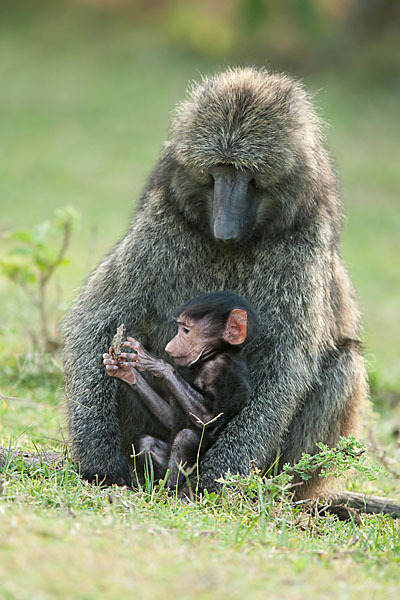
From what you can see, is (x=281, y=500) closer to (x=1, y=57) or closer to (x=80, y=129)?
(x=80, y=129)

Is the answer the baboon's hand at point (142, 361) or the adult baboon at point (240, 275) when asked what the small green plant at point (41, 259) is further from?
the baboon's hand at point (142, 361)

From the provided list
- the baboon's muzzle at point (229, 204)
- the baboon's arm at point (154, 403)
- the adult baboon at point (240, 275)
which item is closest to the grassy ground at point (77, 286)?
the adult baboon at point (240, 275)

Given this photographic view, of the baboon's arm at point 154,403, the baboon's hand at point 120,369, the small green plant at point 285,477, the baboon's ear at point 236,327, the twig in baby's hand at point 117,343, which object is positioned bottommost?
the small green plant at point 285,477

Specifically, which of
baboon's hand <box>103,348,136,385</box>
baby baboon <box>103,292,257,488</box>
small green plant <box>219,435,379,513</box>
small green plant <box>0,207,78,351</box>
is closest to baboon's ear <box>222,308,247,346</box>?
baby baboon <box>103,292,257,488</box>

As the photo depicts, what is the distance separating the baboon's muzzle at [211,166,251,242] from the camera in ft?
12.4

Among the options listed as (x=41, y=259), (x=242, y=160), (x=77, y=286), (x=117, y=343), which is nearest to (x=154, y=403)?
(x=117, y=343)

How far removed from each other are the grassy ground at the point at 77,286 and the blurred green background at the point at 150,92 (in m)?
0.05

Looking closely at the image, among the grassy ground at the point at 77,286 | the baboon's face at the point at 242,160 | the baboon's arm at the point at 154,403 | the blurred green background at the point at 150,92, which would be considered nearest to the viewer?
the grassy ground at the point at 77,286

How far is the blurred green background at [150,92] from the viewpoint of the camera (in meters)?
14.0

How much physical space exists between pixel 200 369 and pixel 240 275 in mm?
516

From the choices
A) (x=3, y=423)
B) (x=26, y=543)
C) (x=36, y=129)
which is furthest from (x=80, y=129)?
(x=26, y=543)

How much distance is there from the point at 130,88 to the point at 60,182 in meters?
5.45

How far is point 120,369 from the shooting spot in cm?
388

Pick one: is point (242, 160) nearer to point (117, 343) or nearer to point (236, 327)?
point (236, 327)
